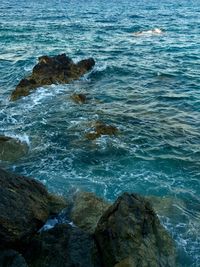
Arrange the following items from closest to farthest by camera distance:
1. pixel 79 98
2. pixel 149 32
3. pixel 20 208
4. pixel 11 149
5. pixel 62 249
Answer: pixel 62 249 → pixel 20 208 → pixel 11 149 → pixel 79 98 → pixel 149 32

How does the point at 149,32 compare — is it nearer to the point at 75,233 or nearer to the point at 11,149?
the point at 11,149

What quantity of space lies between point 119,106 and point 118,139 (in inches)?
177

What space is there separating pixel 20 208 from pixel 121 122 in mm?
10492

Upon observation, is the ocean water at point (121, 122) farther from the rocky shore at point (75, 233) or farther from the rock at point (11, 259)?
the rock at point (11, 259)

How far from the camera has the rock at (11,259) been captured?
30.2 ft

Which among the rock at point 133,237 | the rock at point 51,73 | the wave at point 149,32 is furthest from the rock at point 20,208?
the wave at point 149,32

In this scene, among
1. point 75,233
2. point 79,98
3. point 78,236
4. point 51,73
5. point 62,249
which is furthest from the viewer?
point 51,73

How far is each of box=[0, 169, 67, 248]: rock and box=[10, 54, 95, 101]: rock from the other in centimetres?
1308

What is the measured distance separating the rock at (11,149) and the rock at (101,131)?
292 centimetres

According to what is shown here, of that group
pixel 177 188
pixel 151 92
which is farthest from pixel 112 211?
pixel 151 92

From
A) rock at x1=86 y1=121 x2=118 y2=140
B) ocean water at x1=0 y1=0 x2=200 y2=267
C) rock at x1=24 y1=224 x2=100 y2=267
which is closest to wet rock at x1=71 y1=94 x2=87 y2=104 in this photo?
ocean water at x1=0 y1=0 x2=200 y2=267

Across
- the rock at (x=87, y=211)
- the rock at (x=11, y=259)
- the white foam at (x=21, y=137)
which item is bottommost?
the white foam at (x=21, y=137)

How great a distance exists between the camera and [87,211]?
12383 millimetres

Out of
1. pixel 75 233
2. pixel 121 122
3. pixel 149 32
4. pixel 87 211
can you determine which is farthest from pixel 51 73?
pixel 149 32
